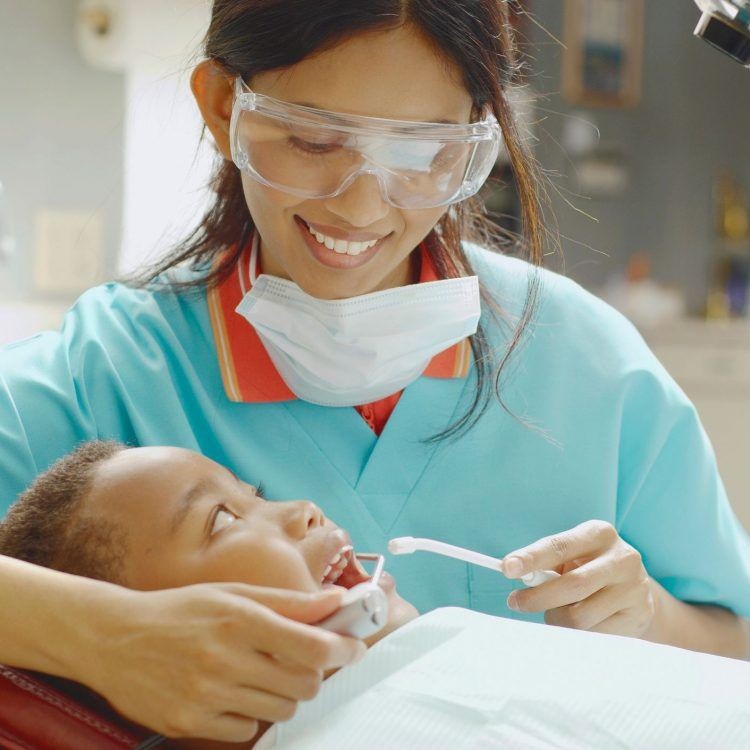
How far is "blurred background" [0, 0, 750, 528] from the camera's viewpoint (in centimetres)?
295

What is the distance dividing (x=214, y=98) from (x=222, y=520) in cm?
58

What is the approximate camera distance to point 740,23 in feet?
3.28

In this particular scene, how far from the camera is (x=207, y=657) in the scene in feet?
2.89

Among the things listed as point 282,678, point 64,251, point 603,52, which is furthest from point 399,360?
point 603,52

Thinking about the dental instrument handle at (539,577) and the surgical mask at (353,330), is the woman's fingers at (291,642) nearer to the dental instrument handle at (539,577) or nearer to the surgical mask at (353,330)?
the dental instrument handle at (539,577)

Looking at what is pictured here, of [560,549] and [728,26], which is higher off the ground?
[728,26]

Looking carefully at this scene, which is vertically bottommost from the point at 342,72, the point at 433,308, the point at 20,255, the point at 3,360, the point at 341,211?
the point at 20,255

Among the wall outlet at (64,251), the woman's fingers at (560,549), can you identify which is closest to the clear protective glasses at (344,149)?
the woman's fingers at (560,549)

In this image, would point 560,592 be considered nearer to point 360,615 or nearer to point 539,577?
point 539,577

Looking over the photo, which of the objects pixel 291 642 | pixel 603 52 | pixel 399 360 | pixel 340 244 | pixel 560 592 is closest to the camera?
pixel 291 642

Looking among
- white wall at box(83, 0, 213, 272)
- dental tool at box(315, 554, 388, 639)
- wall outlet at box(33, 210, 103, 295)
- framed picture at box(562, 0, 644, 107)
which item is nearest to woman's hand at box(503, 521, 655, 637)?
dental tool at box(315, 554, 388, 639)

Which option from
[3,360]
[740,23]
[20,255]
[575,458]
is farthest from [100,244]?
[740,23]

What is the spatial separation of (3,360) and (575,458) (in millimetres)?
790

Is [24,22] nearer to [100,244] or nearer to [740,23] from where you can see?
[100,244]
